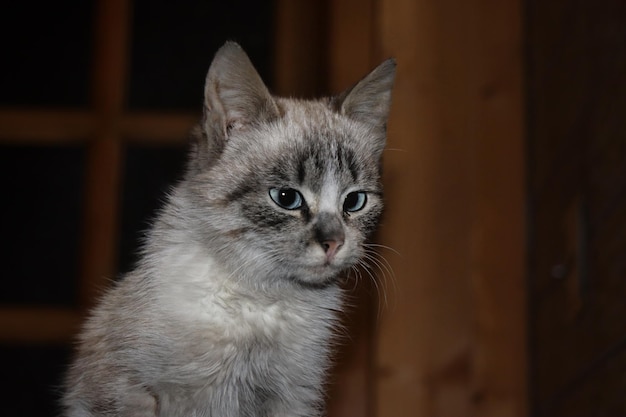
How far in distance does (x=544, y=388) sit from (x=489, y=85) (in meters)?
0.69

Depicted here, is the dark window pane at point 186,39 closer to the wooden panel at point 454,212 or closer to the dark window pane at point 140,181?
the dark window pane at point 140,181

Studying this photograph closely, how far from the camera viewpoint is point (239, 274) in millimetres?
1277

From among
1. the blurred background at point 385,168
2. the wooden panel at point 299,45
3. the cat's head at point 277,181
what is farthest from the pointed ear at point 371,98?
the wooden panel at point 299,45

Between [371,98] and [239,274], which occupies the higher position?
[371,98]

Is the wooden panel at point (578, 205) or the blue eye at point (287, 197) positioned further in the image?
the wooden panel at point (578, 205)

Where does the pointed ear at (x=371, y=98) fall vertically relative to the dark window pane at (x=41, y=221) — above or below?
above

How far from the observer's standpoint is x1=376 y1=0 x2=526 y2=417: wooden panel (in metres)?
1.95

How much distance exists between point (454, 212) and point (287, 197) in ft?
2.67

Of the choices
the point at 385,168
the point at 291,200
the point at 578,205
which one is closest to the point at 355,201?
the point at 291,200

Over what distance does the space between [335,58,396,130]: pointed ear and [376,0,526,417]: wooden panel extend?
501 millimetres

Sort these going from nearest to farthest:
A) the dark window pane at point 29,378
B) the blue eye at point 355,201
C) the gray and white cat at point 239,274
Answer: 1. the gray and white cat at point 239,274
2. the blue eye at point 355,201
3. the dark window pane at point 29,378

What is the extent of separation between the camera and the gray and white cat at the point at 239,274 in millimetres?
1203

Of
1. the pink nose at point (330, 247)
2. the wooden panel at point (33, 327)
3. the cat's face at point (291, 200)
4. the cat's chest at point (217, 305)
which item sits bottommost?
the wooden panel at point (33, 327)

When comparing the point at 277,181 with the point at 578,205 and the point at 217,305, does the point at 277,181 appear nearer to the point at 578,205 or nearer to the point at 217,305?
the point at 217,305
